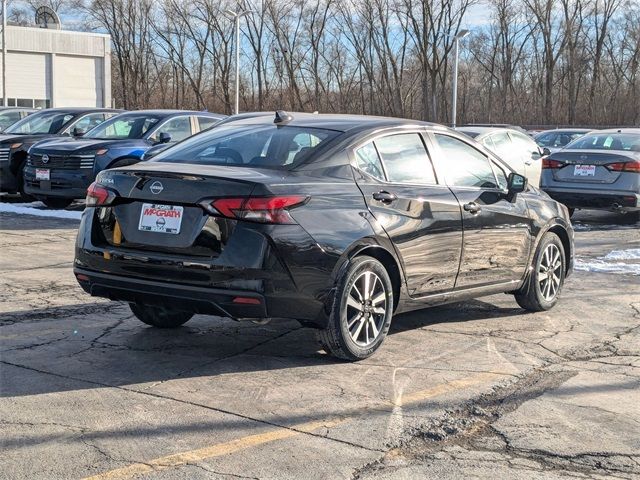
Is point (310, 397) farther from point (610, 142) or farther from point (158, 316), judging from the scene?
point (610, 142)

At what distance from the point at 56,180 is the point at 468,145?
27.8 feet

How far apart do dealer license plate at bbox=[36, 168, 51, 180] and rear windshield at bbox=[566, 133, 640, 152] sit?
8.45 metres

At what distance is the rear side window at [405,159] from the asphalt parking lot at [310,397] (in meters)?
1.19

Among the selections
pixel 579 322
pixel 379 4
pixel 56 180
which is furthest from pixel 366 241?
pixel 379 4

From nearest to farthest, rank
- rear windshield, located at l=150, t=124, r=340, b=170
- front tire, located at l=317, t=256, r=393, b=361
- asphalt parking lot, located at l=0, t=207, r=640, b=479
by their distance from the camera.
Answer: asphalt parking lot, located at l=0, t=207, r=640, b=479
front tire, located at l=317, t=256, r=393, b=361
rear windshield, located at l=150, t=124, r=340, b=170

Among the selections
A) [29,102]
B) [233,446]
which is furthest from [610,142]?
[29,102]

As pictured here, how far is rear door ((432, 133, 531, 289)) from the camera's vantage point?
264 inches

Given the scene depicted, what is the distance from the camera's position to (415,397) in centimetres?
513

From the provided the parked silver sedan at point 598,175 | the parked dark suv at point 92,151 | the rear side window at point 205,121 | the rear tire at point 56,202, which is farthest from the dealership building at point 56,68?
the parked silver sedan at point 598,175

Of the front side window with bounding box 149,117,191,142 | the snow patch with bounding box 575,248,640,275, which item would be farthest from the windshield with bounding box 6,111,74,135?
the snow patch with bounding box 575,248,640,275

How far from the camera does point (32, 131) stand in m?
17.0

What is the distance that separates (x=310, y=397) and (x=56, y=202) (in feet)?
35.8

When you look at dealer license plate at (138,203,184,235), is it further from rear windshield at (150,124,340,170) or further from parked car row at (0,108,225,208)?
parked car row at (0,108,225,208)

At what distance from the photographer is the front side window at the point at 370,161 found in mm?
6043
